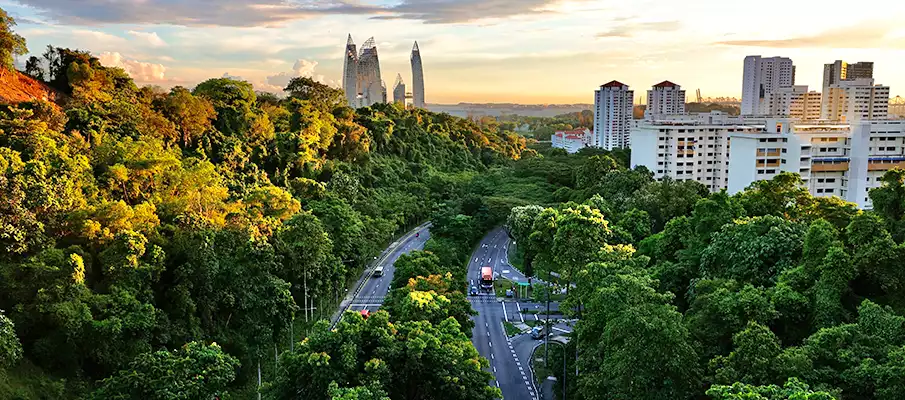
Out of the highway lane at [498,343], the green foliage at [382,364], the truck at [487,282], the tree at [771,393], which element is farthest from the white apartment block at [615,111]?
the tree at [771,393]

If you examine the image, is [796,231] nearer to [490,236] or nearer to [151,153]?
[151,153]

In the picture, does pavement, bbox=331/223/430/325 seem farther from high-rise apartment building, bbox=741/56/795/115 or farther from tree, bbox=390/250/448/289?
high-rise apartment building, bbox=741/56/795/115

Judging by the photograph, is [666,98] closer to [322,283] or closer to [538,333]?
[538,333]

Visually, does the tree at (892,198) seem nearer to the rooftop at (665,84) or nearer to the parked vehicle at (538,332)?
the parked vehicle at (538,332)

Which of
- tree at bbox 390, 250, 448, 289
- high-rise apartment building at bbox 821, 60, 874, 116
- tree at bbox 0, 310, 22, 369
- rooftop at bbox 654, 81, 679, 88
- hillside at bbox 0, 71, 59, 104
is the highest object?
high-rise apartment building at bbox 821, 60, 874, 116

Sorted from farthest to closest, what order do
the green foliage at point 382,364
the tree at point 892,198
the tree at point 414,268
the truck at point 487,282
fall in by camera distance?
the truck at point 487,282
the tree at point 414,268
the tree at point 892,198
the green foliage at point 382,364

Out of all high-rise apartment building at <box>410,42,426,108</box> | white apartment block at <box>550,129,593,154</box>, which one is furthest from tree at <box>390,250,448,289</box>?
high-rise apartment building at <box>410,42,426,108</box>

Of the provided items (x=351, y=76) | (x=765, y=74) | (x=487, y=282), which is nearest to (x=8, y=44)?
(x=487, y=282)
